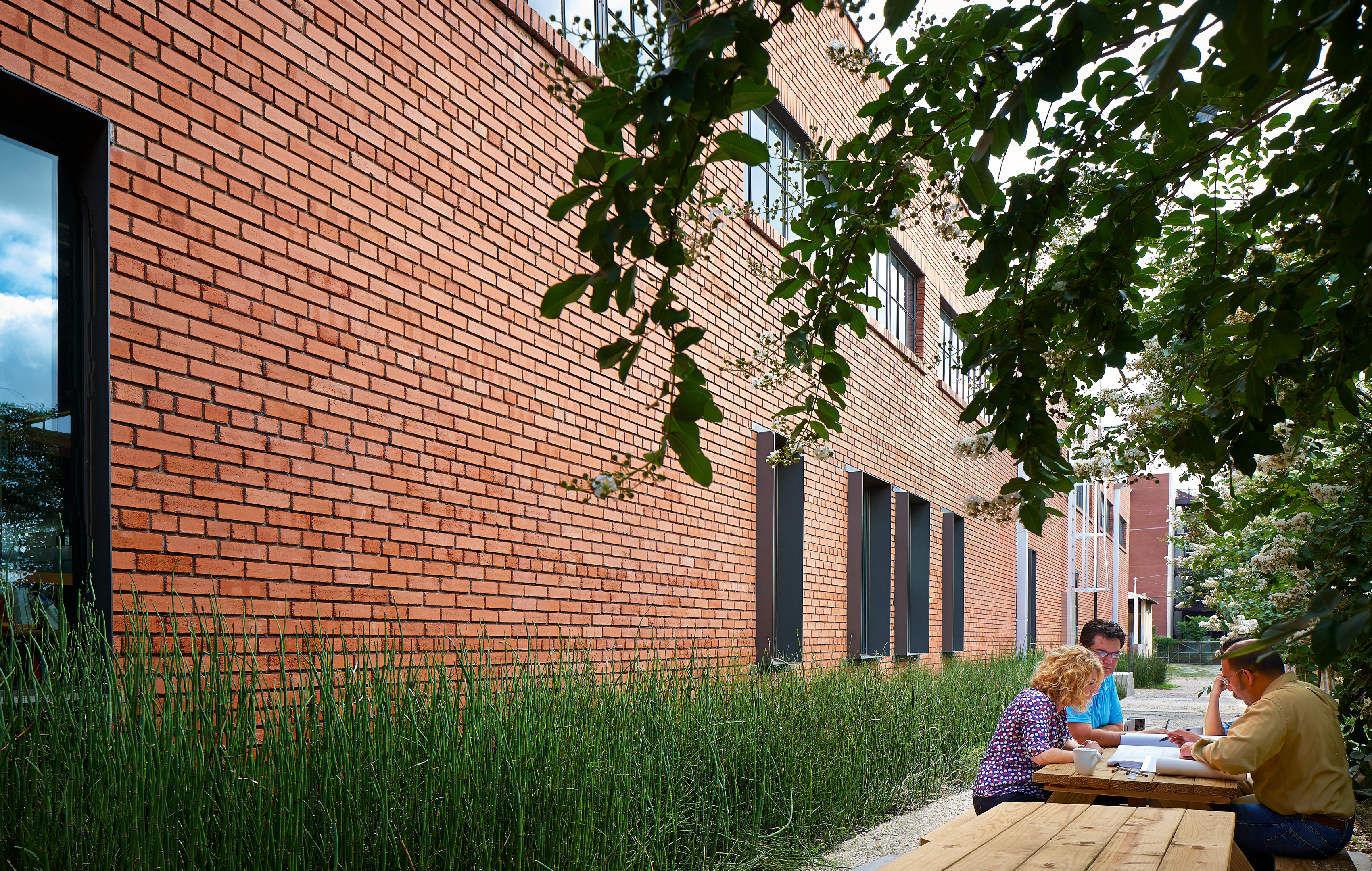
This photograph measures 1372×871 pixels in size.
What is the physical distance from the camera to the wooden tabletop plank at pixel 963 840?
2.97m

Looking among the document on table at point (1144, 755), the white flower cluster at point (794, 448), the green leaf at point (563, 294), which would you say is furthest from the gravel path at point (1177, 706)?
the green leaf at point (563, 294)

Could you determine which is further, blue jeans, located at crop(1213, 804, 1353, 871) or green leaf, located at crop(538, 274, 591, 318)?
blue jeans, located at crop(1213, 804, 1353, 871)

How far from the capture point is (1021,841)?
3385 millimetres

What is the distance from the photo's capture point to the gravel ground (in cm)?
565

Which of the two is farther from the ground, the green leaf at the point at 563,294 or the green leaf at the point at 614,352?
the green leaf at the point at 563,294

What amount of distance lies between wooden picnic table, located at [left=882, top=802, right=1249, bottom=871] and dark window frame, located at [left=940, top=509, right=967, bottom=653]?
33.6 feet

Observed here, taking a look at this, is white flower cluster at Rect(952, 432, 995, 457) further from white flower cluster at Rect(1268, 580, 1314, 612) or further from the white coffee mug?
white flower cluster at Rect(1268, 580, 1314, 612)

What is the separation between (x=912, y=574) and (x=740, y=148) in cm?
1210

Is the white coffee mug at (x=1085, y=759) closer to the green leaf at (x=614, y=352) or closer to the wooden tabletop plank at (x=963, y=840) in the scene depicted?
the wooden tabletop plank at (x=963, y=840)

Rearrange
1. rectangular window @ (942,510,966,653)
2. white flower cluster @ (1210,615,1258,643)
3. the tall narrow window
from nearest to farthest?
white flower cluster @ (1210,615,1258,643) < the tall narrow window < rectangular window @ (942,510,966,653)

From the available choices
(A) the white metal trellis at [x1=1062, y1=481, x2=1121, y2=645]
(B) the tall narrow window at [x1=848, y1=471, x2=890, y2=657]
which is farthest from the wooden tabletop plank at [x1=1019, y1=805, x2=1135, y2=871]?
(A) the white metal trellis at [x1=1062, y1=481, x2=1121, y2=645]

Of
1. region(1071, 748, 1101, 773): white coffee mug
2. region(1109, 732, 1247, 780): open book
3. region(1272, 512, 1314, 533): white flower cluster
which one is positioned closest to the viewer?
region(1071, 748, 1101, 773): white coffee mug

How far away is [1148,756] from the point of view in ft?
15.9

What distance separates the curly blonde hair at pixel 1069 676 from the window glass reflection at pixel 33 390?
410 centimetres
